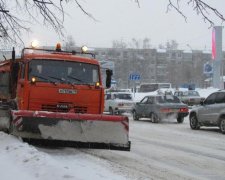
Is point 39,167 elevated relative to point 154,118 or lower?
lower

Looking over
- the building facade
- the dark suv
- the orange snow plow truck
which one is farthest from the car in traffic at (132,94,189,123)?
the building facade

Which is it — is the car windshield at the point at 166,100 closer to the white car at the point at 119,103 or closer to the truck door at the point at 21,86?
the white car at the point at 119,103

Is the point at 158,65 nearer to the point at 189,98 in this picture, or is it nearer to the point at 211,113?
the point at 189,98

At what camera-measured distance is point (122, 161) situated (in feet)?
41.2

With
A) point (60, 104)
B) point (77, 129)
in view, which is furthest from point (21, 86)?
point (77, 129)

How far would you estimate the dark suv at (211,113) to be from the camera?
21328mm

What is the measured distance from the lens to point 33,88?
13578mm

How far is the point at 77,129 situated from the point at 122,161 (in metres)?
1.26

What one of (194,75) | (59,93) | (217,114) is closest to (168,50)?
(194,75)

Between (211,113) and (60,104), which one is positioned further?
(211,113)

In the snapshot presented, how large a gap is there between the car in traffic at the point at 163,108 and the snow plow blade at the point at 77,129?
15918 mm

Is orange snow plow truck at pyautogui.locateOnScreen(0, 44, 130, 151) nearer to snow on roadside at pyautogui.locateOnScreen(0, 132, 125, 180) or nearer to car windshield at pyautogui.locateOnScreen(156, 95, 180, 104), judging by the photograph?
snow on roadside at pyautogui.locateOnScreen(0, 132, 125, 180)

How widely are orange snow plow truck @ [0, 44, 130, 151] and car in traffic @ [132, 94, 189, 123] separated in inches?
540

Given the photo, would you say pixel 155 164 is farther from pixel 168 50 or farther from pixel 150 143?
pixel 168 50
